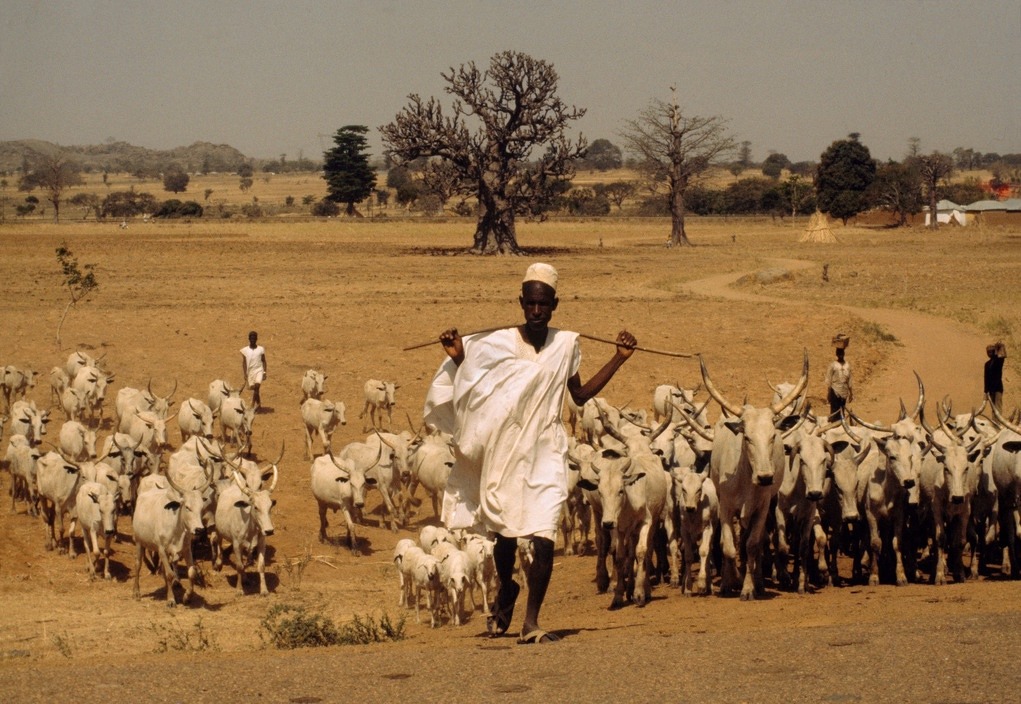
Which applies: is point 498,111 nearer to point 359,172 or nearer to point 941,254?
point 941,254

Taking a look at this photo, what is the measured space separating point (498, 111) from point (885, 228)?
124 feet

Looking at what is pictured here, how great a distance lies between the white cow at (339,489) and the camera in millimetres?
15352

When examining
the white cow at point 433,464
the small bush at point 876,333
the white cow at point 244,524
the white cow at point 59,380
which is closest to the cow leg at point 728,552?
the white cow at point 244,524

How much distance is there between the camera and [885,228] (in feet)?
284

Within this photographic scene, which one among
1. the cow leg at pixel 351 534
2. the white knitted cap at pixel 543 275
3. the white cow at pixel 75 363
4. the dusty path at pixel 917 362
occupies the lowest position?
the cow leg at pixel 351 534

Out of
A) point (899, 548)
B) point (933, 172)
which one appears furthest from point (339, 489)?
point (933, 172)

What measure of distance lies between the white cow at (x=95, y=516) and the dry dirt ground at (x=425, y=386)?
0.28 meters

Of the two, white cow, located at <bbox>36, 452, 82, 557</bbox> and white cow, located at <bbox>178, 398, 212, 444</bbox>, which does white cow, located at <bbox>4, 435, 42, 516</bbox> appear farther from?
white cow, located at <bbox>178, 398, 212, 444</bbox>

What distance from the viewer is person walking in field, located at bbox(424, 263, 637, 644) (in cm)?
822

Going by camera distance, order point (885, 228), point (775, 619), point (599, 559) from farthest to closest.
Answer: point (885, 228), point (599, 559), point (775, 619)

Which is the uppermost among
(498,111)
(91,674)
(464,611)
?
(498,111)

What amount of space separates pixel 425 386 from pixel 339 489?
A: 880 cm

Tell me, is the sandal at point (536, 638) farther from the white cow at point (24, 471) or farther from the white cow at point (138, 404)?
the white cow at point (138, 404)

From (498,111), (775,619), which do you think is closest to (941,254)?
(498,111)
